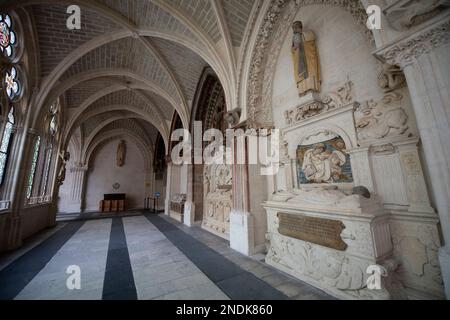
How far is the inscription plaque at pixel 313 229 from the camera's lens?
93.0 inches

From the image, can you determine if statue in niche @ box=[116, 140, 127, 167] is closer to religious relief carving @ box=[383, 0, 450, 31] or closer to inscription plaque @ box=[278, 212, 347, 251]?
inscription plaque @ box=[278, 212, 347, 251]

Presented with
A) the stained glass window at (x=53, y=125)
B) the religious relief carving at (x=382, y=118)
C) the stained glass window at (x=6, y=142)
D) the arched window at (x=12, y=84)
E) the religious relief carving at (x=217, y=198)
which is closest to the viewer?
the religious relief carving at (x=382, y=118)

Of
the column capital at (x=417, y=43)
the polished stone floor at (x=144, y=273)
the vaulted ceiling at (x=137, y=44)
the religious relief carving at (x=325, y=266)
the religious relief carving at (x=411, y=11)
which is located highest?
the vaulted ceiling at (x=137, y=44)

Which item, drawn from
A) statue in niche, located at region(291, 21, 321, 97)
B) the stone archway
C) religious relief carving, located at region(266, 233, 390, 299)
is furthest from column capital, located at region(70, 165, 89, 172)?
statue in niche, located at region(291, 21, 321, 97)

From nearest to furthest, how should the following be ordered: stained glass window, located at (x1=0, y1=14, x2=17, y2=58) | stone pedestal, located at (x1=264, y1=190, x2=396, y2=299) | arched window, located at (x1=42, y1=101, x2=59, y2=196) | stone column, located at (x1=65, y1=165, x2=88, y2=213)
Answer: stone pedestal, located at (x1=264, y1=190, x2=396, y2=299)
stained glass window, located at (x1=0, y1=14, x2=17, y2=58)
arched window, located at (x1=42, y1=101, x2=59, y2=196)
stone column, located at (x1=65, y1=165, x2=88, y2=213)

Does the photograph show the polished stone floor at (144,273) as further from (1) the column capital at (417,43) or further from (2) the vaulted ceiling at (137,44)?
(2) the vaulted ceiling at (137,44)

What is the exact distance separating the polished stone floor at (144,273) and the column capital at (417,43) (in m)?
3.05

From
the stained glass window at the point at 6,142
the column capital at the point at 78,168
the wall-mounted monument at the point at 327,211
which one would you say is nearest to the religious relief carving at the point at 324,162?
the wall-mounted monument at the point at 327,211

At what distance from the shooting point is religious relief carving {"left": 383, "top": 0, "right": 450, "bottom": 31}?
A: 1635mm

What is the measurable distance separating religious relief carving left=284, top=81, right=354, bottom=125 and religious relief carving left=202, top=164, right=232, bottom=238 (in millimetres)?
3007

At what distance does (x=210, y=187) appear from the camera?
7242 millimetres

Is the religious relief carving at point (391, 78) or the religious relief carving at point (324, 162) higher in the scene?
the religious relief carving at point (391, 78)
